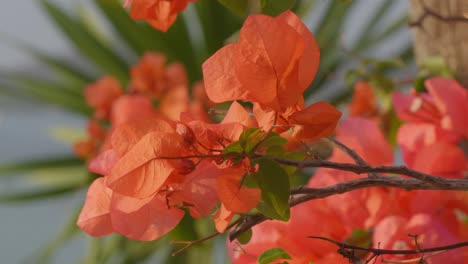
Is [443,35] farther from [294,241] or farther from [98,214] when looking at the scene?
[98,214]

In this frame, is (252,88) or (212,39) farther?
(212,39)

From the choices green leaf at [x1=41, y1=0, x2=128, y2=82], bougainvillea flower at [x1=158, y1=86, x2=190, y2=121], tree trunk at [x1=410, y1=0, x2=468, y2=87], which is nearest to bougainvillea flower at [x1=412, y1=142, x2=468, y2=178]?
tree trunk at [x1=410, y1=0, x2=468, y2=87]

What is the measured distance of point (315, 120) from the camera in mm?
253

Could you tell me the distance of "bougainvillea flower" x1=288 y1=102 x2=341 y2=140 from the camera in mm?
252

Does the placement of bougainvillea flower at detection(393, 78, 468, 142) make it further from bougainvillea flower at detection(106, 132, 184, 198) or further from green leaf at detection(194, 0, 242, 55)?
green leaf at detection(194, 0, 242, 55)

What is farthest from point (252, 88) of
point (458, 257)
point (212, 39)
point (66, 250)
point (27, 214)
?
point (27, 214)

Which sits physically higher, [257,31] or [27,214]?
[257,31]

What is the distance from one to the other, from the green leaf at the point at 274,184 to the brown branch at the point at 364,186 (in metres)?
0.02

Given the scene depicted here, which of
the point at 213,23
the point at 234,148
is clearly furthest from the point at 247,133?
the point at 213,23

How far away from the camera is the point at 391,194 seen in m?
0.42

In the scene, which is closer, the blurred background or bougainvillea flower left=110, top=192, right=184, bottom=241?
bougainvillea flower left=110, top=192, right=184, bottom=241

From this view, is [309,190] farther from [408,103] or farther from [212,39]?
[212,39]

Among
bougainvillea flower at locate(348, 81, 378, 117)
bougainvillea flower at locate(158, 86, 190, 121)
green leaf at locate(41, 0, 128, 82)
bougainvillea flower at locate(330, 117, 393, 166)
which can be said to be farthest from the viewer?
green leaf at locate(41, 0, 128, 82)

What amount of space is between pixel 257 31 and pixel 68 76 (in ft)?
7.16
